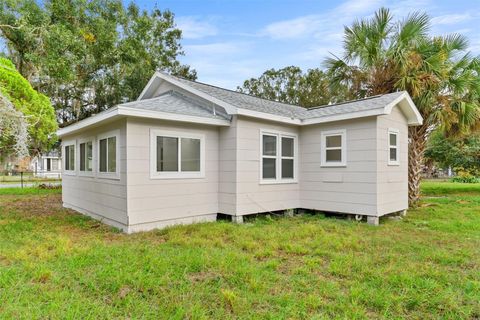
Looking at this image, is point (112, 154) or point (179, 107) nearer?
point (112, 154)

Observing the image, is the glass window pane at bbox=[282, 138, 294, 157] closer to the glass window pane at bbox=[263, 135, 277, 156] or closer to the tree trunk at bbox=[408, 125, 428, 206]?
the glass window pane at bbox=[263, 135, 277, 156]

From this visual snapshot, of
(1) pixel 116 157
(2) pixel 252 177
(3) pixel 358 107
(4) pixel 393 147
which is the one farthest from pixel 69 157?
(4) pixel 393 147

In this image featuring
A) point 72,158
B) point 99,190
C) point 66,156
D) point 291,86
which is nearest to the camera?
point 99,190

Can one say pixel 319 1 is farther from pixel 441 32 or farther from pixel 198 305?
pixel 198 305

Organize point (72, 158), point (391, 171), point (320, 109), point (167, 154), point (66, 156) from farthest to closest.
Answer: point (66, 156)
point (72, 158)
point (320, 109)
point (391, 171)
point (167, 154)

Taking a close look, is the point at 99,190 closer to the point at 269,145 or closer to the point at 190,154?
the point at 190,154

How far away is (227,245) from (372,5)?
358 inches

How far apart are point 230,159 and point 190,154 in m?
0.93

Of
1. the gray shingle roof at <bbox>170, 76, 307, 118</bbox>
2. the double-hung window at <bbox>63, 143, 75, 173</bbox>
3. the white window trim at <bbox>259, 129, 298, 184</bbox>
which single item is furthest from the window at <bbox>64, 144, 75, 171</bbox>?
the white window trim at <bbox>259, 129, 298, 184</bbox>

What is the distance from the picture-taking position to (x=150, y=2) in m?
18.3

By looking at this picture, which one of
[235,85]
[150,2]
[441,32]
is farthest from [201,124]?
[235,85]

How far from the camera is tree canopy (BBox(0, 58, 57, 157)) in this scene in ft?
15.2

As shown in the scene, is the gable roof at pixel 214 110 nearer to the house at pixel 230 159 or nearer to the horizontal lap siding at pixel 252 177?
the house at pixel 230 159

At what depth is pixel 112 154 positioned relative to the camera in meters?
6.39
